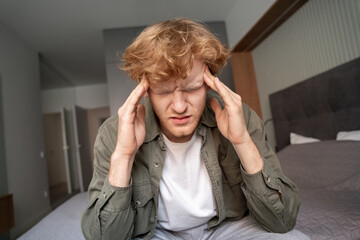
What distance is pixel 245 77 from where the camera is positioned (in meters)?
3.60

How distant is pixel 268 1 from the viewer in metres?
2.60

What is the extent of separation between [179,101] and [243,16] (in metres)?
2.91

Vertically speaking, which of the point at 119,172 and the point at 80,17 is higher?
the point at 80,17

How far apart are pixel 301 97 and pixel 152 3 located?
2258 mm

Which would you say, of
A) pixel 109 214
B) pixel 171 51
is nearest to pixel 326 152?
pixel 171 51

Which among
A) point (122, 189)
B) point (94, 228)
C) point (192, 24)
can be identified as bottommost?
point (94, 228)

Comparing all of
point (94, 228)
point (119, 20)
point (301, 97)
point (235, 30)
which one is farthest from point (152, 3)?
point (94, 228)

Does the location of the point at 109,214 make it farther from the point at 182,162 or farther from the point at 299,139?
the point at 299,139

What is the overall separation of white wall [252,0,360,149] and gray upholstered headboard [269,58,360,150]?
0.46 feet

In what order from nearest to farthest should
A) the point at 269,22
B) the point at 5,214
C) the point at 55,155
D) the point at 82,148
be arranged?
the point at 5,214, the point at 269,22, the point at 55,155, the point at 82,148

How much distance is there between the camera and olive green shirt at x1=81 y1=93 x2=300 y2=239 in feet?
2.60

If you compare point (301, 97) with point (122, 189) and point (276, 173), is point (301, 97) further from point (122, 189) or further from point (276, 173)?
point (122, 189)

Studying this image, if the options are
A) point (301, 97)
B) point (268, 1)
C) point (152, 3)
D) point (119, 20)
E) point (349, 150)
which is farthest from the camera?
point (119, 20)

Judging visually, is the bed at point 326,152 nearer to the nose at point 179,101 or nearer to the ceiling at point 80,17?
the nose at point 179,101
